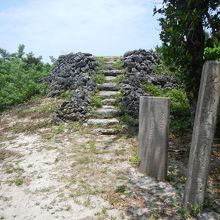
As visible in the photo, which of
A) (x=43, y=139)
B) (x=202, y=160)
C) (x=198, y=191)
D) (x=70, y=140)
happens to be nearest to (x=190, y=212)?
(x=198, y=191)

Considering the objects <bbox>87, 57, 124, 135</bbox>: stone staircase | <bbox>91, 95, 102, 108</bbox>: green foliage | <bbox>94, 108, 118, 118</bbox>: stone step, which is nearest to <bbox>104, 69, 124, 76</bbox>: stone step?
<bbox>87, 57, 124, 135</bbox>: stone staircase

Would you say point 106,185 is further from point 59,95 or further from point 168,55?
point 59,95

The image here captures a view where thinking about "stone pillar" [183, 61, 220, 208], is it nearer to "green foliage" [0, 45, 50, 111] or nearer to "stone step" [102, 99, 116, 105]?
"stone step" [102, 99, 116, 105]

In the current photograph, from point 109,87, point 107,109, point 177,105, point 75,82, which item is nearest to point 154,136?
point 107,109

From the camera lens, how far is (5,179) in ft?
21.9

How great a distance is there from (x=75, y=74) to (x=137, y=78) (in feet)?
9.11

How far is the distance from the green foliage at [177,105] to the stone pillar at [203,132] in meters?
4.01

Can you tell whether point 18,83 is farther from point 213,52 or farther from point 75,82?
point 213,52

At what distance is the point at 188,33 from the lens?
7102 mm

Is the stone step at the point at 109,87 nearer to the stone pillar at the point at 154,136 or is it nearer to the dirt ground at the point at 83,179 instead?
the dirt ground at the point at 83,179

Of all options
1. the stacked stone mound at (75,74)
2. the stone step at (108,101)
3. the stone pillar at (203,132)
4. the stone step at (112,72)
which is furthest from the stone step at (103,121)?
the stone pillar at (203,132)

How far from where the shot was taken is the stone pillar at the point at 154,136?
6230mm

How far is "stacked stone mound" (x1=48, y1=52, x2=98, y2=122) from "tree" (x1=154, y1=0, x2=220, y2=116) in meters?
3.20

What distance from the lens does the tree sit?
7.00m
